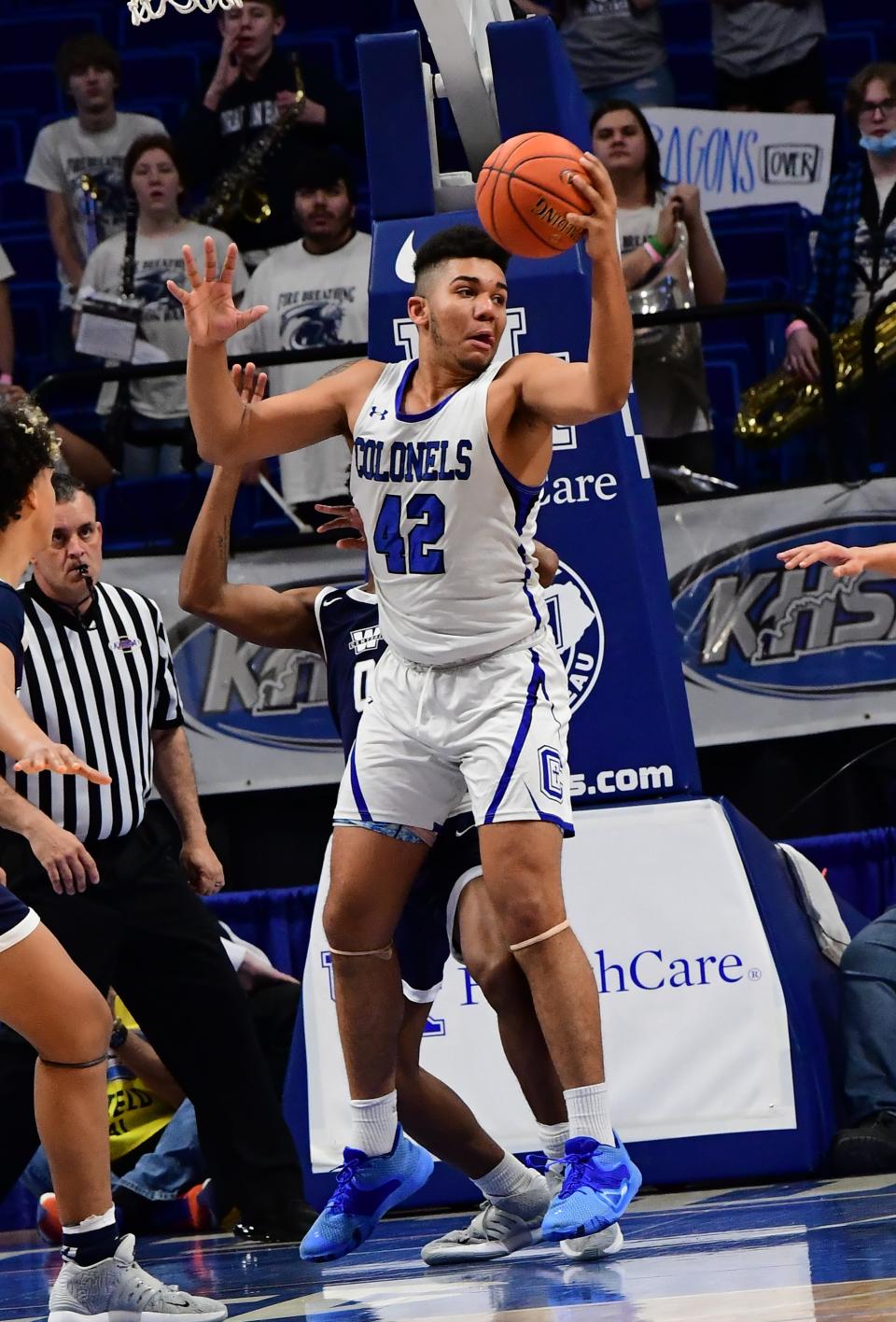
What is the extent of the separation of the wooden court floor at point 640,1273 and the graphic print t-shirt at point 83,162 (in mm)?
5887

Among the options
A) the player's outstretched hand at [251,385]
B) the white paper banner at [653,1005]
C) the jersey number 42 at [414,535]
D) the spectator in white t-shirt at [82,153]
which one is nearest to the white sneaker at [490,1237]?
the white paper banner at [653,1005]

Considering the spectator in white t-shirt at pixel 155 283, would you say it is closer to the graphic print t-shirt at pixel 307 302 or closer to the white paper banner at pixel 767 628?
the graphic print t-shirt at pixel 307 302

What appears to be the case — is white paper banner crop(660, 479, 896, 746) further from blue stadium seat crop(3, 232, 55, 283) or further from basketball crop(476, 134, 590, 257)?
blue stadium seat crop(3, 232, 55, 283)

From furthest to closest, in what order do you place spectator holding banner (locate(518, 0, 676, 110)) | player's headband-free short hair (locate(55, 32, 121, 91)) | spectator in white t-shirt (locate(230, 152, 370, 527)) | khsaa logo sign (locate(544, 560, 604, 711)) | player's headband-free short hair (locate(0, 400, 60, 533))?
player's headband-free short hair (locate(55, 32, 121, 91)) < spectator holding banner (locate(518, 0, 676, 110)) < spectator in white t-shirt (locate(230, 152, 370, 527)) < khsaa logo sign (locate(544, 560, 604, 711)) < player's headband-free short hair (locate(0, 400, 60, 533))

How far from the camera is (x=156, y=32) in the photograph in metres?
11.1

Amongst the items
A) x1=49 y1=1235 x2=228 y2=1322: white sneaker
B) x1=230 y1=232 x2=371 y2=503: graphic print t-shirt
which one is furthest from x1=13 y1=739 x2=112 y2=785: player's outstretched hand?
x1=230 y1=232 x2=371 y2=503: graphic print t-shirt

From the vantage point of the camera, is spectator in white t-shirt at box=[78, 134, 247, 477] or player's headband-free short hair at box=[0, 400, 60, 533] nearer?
player's headband-free short hair at box=[0, 400, 60, 533]

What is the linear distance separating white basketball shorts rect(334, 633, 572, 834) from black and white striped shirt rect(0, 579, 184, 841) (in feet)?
4.04

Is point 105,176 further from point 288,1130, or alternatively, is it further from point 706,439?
point 288,1130

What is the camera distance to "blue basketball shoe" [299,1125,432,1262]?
4066 millimetres

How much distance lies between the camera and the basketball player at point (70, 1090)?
3443mm

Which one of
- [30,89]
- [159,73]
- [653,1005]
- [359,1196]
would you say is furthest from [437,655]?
[30,89]

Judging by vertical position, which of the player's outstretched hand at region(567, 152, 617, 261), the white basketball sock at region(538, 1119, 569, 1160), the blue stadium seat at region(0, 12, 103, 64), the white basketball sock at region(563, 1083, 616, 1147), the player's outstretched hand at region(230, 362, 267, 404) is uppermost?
the blue stadium seat at region(0, 12, 103, 64)

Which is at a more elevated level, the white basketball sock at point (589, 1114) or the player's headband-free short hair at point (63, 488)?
the player's headband-free short hair at point (63, 488)
